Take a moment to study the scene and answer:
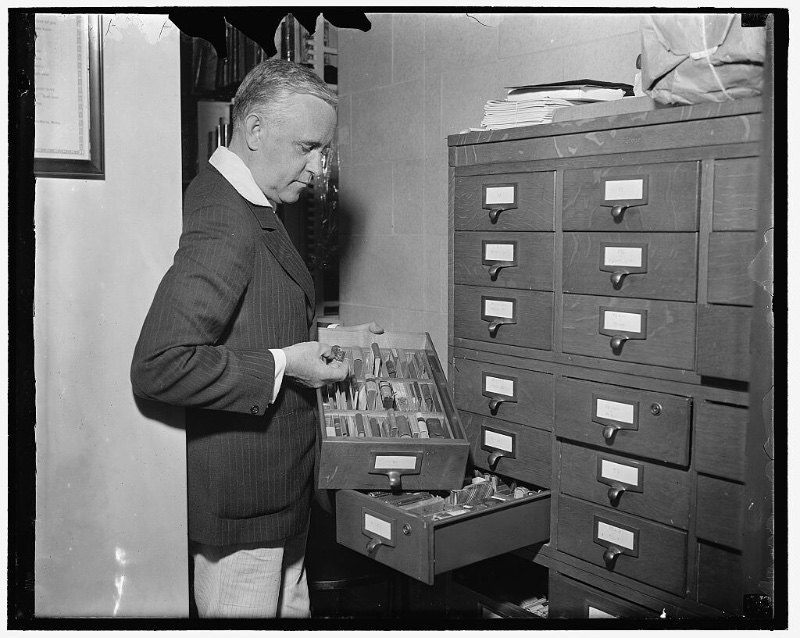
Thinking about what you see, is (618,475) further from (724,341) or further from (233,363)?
(233,363)

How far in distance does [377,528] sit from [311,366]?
444 millimetres

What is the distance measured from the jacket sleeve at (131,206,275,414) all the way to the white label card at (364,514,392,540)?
15.7 inches

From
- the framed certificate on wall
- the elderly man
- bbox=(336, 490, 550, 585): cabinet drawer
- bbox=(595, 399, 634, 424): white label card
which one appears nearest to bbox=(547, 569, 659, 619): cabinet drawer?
bbox=(336, 490, 550, 585): cabinet drawer

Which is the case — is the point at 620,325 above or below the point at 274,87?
below

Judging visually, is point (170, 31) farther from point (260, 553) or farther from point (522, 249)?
point (260, 553)

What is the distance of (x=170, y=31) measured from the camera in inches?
79.7

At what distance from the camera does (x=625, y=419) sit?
2.07 metres

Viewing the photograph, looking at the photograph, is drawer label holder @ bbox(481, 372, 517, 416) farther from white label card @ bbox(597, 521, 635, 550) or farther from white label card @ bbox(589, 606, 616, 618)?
white label card @ bbox(589, 606, 616, 618)

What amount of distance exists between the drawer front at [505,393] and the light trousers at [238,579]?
27.0 inches

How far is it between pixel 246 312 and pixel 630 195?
3.25 ft

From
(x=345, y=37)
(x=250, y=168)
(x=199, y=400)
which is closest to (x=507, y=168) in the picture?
(x=250, y=168)

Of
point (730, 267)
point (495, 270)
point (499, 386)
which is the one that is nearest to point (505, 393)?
point (499, 386)

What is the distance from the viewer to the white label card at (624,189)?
6.52 feet

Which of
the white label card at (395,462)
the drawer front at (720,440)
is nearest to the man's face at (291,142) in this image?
the white label card at (395,462)
